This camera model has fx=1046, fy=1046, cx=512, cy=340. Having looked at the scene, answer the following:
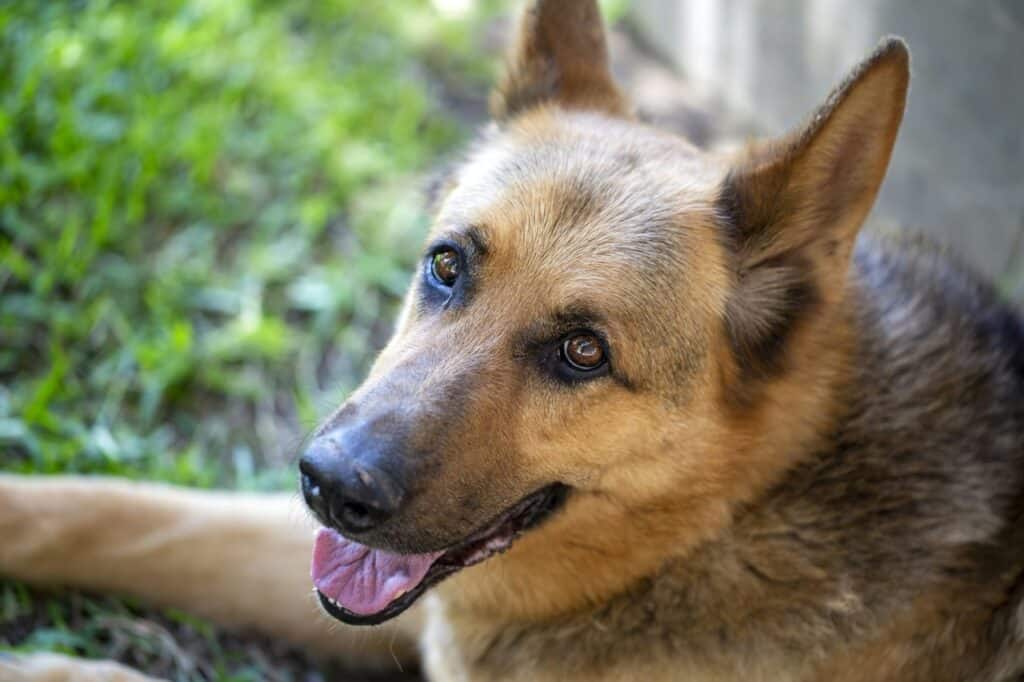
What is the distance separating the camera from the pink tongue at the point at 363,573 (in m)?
2.70

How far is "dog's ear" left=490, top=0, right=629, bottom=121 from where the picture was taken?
3.29 meters

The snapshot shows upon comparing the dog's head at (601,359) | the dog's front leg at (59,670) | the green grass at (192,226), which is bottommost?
the dog's front leg at (59,670)

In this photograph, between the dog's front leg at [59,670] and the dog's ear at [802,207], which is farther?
the dog's front leg at [59,670]

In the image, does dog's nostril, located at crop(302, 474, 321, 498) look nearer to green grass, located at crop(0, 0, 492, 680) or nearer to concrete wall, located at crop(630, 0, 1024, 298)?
green grass, located at crop(0, 0, 492, 680)

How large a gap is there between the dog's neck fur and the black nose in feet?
2.01

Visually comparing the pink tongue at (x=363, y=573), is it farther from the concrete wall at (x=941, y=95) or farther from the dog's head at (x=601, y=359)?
the concrete wall at (x=941, y=95)

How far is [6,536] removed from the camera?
3367mm

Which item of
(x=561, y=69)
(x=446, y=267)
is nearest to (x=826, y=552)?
(x=446, y=267)

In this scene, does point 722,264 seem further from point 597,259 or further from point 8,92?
point 8,92

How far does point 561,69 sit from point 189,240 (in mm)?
2332

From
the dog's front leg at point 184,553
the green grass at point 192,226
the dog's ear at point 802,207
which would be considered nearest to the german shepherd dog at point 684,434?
the dog's ear at point 802,207

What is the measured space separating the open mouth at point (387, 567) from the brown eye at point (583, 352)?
34 centimetres

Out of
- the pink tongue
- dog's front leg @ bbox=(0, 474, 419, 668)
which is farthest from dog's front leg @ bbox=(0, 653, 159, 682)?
the pink tongue

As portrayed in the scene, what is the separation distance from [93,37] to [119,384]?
2159 millimetres
